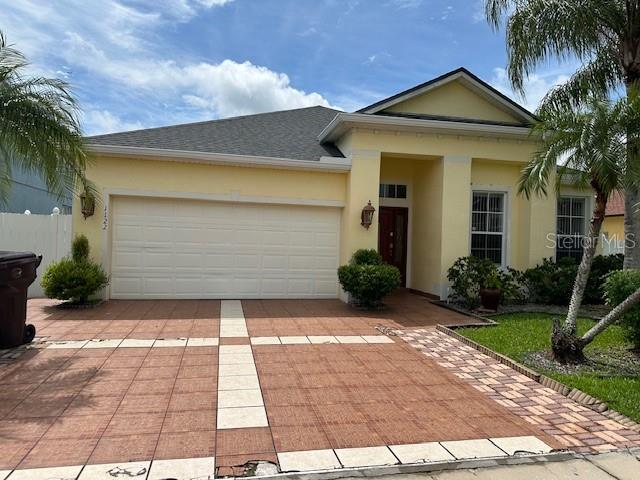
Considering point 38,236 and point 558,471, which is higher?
point 38,236

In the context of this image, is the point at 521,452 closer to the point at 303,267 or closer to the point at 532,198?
the point at 303,267

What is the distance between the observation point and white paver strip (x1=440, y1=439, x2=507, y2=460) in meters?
3.71

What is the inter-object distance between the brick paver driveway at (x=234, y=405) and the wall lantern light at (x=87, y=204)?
295 centimetres

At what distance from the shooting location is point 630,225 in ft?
30.6

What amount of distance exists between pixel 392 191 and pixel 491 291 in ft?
14.2

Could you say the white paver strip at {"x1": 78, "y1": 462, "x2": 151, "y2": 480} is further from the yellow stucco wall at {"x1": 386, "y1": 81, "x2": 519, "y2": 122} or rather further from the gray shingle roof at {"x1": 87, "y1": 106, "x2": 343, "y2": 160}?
the yellow stucco wall at {"x1": 386, "y1": 81, "x2": 519, "y2": 122}

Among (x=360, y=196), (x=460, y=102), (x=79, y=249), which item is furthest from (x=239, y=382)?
(x=460, y=102)

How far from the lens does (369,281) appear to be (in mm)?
9594

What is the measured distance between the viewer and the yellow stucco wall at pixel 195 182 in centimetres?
1012

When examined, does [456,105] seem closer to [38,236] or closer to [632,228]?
[632,228]

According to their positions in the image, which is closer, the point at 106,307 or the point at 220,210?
the point at 106,307

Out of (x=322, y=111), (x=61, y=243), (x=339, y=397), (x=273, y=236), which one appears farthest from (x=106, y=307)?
(x=322, y=111)

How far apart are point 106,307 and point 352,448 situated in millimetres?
7467

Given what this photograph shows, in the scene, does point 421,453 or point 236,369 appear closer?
point 421,453
